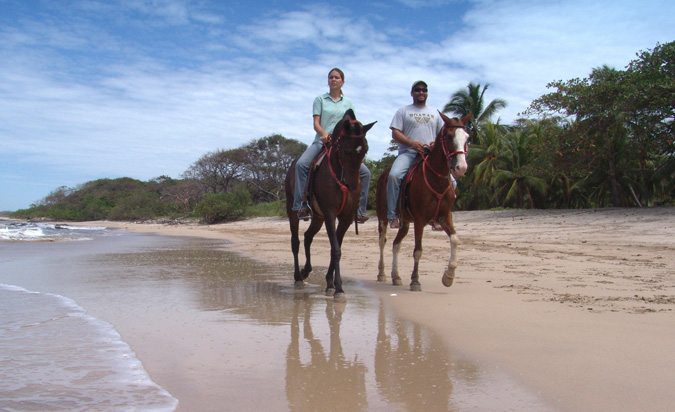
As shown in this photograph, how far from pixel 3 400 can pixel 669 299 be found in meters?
5.23

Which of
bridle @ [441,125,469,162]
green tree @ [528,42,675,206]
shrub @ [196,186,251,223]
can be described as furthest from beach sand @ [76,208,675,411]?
shrub @ [196,186,251,223]

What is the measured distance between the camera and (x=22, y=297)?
5.48 metres

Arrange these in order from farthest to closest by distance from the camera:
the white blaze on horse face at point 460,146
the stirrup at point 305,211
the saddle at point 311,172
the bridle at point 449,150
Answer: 1. the stirrup at point 305,211
2. the saddle at point 311,172
3. the bridle at point 449,150
4. the white blaze on horse face at point 460,146

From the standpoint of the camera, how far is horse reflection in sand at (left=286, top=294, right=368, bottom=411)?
251 cm

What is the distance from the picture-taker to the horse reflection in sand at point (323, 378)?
2.51 m

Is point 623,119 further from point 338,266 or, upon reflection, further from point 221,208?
point 221,208

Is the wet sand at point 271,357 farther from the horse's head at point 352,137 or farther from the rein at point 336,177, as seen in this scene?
the horse's head at point 352,137

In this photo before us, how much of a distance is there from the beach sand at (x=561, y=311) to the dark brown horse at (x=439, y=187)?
48cm

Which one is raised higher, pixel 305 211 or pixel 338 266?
pixel 305 211

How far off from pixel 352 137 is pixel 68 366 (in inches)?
140

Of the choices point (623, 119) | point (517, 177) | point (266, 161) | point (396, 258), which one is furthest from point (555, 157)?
point (266, 161)

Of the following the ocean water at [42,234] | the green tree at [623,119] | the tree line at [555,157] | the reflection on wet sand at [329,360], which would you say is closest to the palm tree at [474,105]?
the tree line at [555,157]

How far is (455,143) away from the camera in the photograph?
5.97 meters

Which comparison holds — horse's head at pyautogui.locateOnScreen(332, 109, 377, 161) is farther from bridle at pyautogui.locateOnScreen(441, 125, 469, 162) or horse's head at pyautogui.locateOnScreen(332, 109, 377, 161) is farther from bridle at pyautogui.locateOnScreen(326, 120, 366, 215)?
bridle at pyautogui.locateOnScreen(441, 125, 469, 162)
